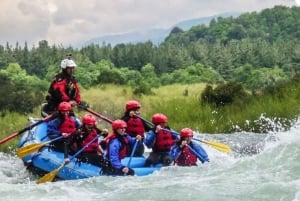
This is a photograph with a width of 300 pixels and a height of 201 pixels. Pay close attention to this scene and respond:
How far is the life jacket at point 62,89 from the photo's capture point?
45.5 ft

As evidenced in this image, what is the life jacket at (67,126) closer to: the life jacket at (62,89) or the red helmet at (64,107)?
the red helmet at (64,107)

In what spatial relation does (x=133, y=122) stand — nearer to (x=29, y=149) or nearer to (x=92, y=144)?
(x=92, y=144)

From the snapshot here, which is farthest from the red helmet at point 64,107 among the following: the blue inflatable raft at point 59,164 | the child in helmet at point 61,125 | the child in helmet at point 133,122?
the child in helmet at point 133,122

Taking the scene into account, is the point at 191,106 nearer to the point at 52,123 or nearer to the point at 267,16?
the point at 52,123

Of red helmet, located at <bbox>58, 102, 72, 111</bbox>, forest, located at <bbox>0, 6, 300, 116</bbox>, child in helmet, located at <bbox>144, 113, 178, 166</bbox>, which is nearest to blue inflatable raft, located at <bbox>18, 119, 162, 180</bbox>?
child in helmet, located at <bbox>144, 113, 178, 166</bbox>

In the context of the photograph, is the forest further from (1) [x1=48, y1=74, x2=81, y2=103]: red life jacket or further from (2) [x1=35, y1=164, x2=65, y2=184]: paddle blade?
(2) [x1=35, y1=164, x2=65, y2=184]: paddle blade

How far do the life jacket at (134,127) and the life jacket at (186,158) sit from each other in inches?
51.7

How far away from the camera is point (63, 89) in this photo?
13.9m

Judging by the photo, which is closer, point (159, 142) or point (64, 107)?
point (159, 142)

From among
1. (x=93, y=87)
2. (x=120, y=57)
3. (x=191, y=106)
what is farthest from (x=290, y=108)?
(x=120, y=57)

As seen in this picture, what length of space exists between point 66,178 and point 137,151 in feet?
5.29

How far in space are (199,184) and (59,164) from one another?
294cm

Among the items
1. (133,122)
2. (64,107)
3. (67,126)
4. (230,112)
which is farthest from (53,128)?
(230,112)

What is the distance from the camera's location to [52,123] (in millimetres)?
13062
